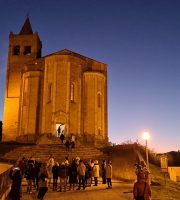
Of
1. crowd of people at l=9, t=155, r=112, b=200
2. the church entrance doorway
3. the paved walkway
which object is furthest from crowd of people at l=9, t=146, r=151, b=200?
the church entrance doorway

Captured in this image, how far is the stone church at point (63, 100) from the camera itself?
4225 cm

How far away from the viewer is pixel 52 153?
30.0 metres

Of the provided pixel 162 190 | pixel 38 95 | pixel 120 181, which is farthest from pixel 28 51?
pixel 162 190

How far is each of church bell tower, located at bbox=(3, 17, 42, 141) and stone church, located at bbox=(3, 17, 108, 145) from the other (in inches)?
79.8

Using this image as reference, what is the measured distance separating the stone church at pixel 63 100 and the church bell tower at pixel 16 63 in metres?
2.03

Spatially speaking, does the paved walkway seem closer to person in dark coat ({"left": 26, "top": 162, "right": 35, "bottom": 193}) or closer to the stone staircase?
person in dark coat ({"left": 26, "top": 162, "right": 35, "bottom": 193})

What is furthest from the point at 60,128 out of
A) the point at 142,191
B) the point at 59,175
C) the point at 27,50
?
the point at 142,191

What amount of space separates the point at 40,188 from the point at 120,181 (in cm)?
1120

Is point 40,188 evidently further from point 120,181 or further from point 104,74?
point 104,74

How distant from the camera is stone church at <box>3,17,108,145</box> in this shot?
139 feet

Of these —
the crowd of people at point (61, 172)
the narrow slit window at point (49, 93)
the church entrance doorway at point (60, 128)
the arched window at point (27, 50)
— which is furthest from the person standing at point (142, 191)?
the arched window at point (27, 50)

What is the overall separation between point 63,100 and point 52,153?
13.1m

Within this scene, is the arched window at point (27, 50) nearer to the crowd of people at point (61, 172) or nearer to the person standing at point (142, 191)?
the crowd of people at point (61, 172)

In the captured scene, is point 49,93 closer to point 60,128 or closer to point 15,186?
point 60,128
